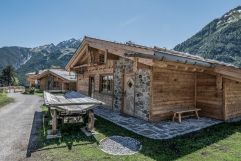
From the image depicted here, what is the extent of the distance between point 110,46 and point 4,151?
700cm

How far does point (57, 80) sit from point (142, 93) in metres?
26.4

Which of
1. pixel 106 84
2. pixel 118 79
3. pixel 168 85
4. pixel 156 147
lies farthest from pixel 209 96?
pixel 106 84

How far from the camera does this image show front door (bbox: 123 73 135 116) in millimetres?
11266

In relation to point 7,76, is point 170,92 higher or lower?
lower

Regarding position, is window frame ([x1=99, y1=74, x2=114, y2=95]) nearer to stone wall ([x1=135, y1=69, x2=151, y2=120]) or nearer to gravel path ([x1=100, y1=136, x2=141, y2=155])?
stone wall ([x1=135, y1=69, x2=151, y2=120])

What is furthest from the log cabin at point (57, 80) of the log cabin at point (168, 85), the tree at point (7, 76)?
the log cabin at point (168, 85)

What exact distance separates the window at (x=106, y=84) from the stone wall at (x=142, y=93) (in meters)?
3.10

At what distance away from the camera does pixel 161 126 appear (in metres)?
9.17

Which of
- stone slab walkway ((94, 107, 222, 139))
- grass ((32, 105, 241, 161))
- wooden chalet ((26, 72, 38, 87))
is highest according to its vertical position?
wooden chalet ((26, 72, 38, 87))

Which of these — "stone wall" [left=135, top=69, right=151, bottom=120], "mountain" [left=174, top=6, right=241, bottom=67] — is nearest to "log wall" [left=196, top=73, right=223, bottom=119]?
"stone wall" [left=135, top=69, right=151, bottom=120]

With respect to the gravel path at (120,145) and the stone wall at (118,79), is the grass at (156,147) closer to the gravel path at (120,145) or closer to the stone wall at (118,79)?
the gravel path at (120,145)

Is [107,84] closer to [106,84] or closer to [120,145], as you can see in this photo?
[106,84]

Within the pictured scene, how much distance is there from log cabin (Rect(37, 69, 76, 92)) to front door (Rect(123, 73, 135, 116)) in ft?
59.1

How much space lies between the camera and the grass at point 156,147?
584 cm
